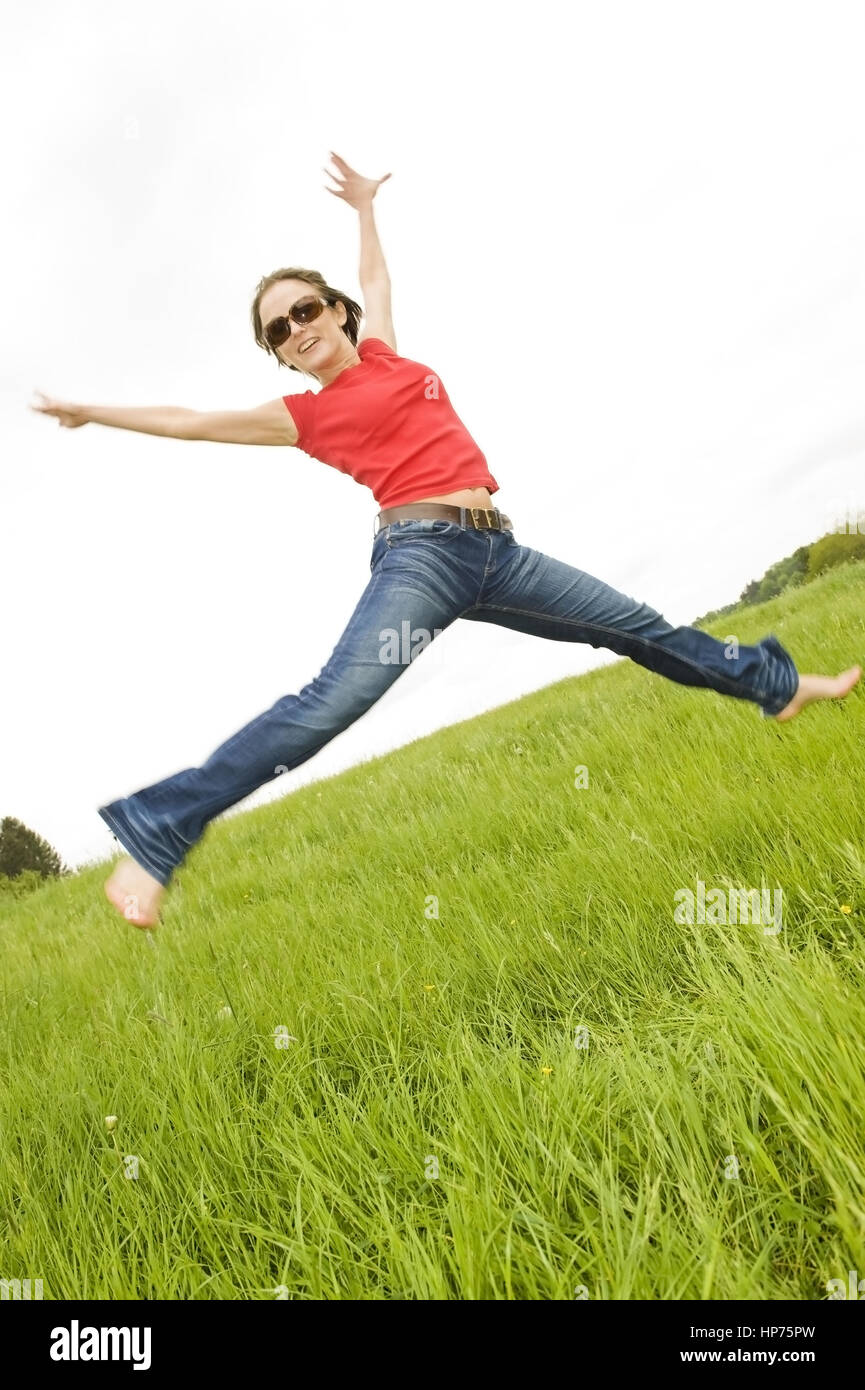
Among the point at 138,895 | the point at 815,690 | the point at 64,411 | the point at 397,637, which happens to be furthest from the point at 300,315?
the point at 815,690

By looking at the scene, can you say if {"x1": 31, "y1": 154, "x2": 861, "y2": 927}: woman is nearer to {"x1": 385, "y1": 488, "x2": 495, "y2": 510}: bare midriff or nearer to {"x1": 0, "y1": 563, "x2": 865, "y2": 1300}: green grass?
{"x1": 385, "y1": 488, "x2": 495, "y2": 510}: bare midriff

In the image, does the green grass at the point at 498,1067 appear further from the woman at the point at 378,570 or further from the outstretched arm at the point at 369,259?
the outstretched arm at the point at 369,259

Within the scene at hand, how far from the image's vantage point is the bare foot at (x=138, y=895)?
8.73 feet

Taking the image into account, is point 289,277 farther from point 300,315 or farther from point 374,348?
point 374,348

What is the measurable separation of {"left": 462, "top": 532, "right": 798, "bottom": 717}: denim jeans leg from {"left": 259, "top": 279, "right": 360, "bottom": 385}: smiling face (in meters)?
1.14

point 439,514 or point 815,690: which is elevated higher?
point 439,514

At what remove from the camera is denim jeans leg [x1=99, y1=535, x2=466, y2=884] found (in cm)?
268

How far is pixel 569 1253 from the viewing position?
139 centimetres

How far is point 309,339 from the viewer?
334cm

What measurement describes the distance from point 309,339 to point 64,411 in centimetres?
110

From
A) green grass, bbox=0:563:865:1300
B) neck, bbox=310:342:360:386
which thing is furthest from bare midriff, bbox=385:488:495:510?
green grass, bbox=0:563:865:1300

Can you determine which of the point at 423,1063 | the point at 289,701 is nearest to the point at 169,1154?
the point at 423,1063
